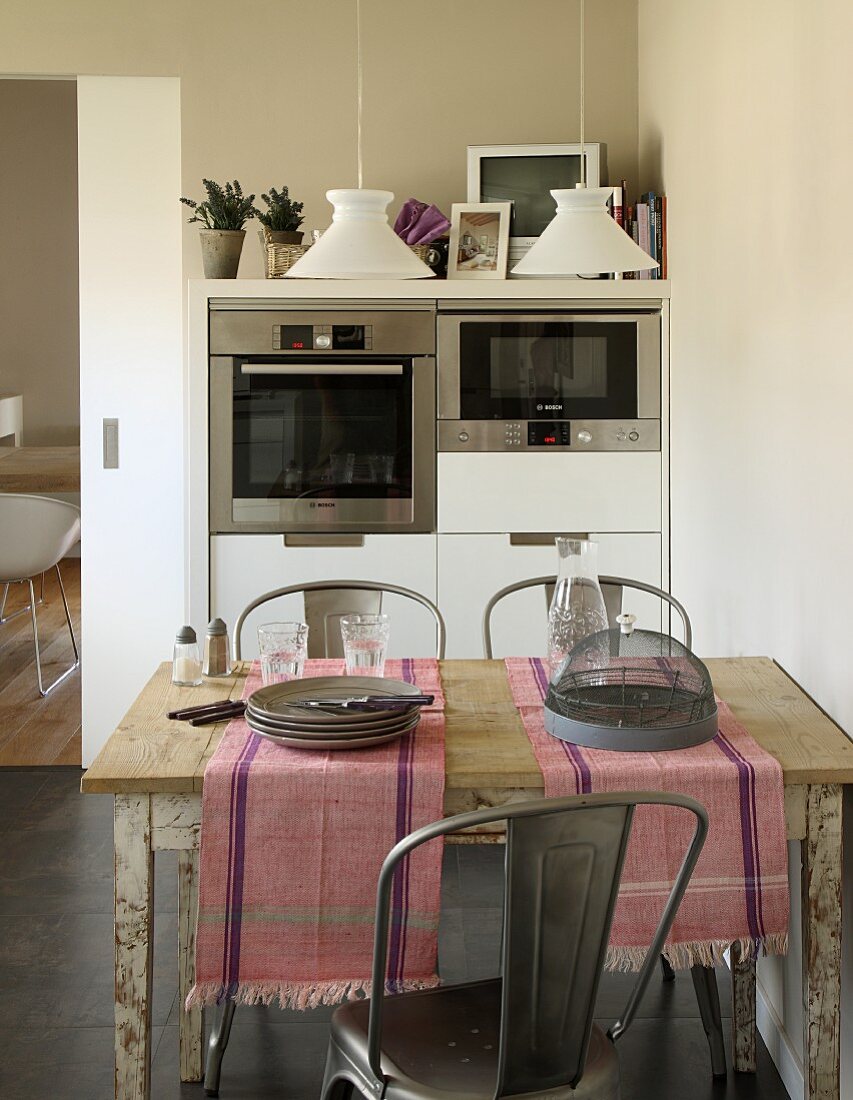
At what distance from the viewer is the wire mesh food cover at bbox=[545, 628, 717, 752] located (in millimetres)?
2109

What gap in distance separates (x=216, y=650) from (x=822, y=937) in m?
1.27

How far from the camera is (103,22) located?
418 cm

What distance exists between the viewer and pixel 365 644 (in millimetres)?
2475

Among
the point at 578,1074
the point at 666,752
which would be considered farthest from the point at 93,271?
the point at 578,1074

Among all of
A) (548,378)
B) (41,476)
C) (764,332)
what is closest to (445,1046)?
(764,332)

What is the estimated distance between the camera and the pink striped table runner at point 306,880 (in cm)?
196

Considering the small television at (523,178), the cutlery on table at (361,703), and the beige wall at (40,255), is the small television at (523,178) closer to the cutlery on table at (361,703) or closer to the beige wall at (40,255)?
the cutlery on table at (361,703)

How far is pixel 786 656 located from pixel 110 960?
1.66 meters

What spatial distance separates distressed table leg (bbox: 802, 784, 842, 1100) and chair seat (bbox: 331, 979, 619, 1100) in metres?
0.41

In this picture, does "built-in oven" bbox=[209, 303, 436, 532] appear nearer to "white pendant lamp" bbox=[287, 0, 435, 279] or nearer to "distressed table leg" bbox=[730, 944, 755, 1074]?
"white pendant lamp" bbox=[287, 0, 435, 279]

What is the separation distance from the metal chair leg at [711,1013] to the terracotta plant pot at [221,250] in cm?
247

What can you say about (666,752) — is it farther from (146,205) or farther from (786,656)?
(146,205)

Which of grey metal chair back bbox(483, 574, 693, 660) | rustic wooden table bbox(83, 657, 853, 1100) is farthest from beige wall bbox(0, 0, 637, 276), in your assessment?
rustic wooden table bbox(83, 657, 853, 1100)

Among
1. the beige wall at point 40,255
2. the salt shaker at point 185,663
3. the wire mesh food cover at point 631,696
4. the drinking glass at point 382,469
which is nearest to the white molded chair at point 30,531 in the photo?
the drinking glass at point 382,469
